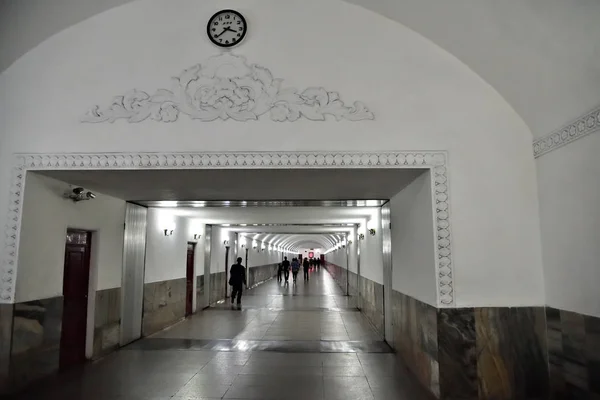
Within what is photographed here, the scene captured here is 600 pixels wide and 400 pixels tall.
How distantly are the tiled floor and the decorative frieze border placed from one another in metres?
1.54

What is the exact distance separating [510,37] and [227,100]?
9.51 ft

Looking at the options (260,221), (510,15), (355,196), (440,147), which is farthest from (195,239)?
(510,15)

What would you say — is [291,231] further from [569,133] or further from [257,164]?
[569,133]

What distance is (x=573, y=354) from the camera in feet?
11.5

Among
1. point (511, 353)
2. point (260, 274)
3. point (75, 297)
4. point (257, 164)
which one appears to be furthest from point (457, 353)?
point (260, 274)

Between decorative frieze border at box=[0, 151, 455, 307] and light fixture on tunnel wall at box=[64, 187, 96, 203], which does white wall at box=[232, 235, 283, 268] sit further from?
decorative frieze border at box=[0, 151, 455, 307]

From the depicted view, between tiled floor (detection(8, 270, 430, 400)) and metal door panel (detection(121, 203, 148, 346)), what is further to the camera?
metal door panel (detection(121, 203, 148, 346))

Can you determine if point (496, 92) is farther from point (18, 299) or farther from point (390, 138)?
point (18, 299)

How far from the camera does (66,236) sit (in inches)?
212

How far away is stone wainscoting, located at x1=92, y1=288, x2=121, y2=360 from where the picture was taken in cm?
603

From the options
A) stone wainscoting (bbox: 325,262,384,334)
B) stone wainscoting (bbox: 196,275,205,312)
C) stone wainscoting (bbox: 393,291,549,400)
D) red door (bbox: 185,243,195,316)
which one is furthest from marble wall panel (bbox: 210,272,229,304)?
stone wainscoting (bbox: 393,291,549,400)

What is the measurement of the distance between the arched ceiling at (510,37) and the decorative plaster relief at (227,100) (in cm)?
111

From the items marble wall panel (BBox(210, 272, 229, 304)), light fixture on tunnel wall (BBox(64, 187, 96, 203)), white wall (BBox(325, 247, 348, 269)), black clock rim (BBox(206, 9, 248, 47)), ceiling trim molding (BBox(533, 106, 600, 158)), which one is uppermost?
black clock rim (BBox(206, 9, 248, 47))

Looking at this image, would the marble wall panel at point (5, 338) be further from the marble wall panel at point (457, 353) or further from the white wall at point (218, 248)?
the white wall at point (218, 248)
